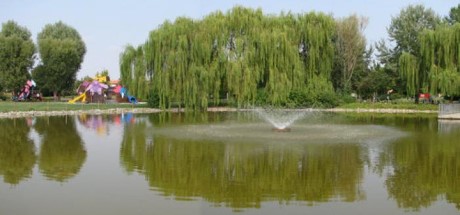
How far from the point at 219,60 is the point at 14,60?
2131cm

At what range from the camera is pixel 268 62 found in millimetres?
27797

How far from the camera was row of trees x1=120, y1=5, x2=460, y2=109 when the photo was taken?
2711 centimetres

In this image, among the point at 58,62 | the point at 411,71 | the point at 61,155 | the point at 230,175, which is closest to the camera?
the point at 230,175

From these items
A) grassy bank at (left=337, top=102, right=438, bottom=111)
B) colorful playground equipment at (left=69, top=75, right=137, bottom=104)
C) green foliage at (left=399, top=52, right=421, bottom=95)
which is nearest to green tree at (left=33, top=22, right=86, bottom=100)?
colorful playground equipment at (left=69, top=75, right=137, bottom=104)

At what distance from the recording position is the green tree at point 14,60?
4069cm

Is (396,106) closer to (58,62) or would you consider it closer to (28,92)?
(58,62)

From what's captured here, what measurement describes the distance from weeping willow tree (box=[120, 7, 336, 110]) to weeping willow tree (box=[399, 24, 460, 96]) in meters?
6.46

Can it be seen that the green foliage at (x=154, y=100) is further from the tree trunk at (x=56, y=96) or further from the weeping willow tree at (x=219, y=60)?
the tree trunk at (x=56, y=96)

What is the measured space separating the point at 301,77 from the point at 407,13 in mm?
12114

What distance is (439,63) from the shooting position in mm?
27516

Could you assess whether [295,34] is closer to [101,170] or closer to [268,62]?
[268,62]

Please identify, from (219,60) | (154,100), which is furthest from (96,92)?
(219,60)

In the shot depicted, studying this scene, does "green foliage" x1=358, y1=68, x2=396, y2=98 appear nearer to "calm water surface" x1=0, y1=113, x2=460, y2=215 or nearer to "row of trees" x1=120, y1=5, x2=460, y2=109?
"row of trees" x1=120, y1=5, x2=460, y2=109

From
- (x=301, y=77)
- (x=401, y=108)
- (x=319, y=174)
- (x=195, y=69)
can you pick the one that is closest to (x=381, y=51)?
(x=401, y=108)
